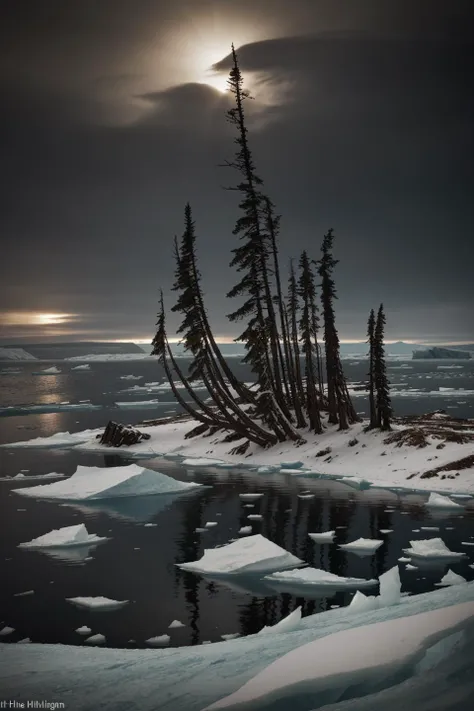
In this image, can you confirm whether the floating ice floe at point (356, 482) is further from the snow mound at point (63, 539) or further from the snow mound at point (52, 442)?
the snow mound at point (52, 442)

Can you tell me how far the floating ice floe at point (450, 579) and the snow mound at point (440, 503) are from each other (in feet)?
27.1

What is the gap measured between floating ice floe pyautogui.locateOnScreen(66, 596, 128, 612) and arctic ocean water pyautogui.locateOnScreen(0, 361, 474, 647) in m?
0.22

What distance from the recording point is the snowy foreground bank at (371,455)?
84.3ft

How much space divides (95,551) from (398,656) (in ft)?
41.3

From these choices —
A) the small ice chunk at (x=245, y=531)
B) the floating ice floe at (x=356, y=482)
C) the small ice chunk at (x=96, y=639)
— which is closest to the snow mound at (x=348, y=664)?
the small ice chunk at (x=96, y=639)

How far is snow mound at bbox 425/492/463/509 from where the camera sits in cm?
2175

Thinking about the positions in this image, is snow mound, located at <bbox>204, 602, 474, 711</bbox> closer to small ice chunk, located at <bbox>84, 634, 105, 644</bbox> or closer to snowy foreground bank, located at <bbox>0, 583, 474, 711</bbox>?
snowy foreground bank, located at <bbox>0, 583, 474, 711</bbox>

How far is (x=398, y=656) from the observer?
625cm

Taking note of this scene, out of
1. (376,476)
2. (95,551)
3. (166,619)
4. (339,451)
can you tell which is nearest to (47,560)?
(95,551)

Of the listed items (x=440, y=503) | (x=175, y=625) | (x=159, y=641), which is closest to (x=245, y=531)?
(x=440, y=503)

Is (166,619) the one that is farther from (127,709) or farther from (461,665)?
(461,665)

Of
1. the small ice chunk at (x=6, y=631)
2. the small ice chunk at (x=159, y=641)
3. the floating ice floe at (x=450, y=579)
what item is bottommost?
the floating ice floe at (x=450, y=579)

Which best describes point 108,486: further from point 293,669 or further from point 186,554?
point 293,669

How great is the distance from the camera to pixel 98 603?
12695 mm
